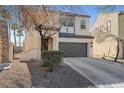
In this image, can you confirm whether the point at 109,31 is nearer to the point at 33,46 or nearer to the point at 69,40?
the point at 69,40

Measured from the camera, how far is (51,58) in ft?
22.3

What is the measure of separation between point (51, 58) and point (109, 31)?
248cm

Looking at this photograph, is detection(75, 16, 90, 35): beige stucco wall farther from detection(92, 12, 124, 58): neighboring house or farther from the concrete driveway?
the concrete driveway

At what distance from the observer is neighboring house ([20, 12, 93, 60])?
6.62 meters

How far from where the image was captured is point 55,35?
6.71 metres

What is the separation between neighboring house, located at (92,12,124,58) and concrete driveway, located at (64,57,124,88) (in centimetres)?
44

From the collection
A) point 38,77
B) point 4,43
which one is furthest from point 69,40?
point 4,43

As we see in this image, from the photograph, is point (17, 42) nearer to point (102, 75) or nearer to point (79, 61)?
point (79, 61)

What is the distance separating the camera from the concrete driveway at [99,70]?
622 cm

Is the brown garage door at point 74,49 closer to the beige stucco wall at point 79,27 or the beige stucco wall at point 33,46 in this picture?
the beige stucco wall at point 33,46

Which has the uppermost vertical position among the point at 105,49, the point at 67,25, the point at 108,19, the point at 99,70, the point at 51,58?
the point at 108,19

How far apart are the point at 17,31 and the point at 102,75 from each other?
10.4ft

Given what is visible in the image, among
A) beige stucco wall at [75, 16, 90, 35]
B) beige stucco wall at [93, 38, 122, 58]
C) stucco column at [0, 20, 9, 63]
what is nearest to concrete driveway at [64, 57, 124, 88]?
beige stucco wall at [93, 38, 122, 58]
